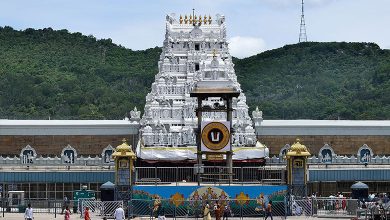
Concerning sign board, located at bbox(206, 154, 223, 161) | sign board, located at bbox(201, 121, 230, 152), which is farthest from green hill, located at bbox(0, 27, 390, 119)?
sign board, located at bbox(201, 121, 230, 152)

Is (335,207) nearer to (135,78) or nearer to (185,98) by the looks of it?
(185,98)

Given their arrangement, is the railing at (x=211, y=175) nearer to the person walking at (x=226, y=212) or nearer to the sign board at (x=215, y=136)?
the sign board at (x=215, y=136)

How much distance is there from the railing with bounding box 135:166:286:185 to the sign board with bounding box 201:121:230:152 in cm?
100

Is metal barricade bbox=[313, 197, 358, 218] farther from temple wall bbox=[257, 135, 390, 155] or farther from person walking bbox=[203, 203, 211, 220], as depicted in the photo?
temple wall bbox=[257, 135, 390, 155]

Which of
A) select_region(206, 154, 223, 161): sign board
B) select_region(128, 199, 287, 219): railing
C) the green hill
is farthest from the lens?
the green hill

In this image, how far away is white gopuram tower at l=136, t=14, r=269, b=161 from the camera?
7300 centimetres

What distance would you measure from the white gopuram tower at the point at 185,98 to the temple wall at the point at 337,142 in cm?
550

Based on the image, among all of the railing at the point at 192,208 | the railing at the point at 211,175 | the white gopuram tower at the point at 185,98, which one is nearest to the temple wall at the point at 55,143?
the white gopuram tower at the point at 185,98

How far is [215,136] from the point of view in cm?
6047

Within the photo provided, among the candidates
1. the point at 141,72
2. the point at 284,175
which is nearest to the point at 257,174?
the point at 284,175

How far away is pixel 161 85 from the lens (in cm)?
8106

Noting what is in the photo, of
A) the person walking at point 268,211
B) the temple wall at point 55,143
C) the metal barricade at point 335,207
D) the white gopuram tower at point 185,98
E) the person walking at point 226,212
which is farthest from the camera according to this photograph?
the temple wall at point 55,143

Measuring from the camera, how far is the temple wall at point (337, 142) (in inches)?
3317

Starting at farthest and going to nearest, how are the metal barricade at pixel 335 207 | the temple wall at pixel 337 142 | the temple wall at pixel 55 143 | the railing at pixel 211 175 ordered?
the temple wall at pixel 337 142
the temple wall at pixel 55 143
the railing at pixel 211 175
the metal barricade at pixel 335 207
